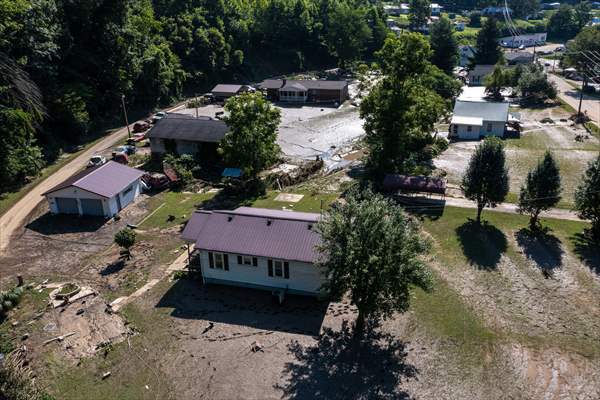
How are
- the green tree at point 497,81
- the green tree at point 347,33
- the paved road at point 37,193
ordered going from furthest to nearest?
the green tree at point 347,33 < the green tree at point 497,81 < the paved road at point 37,193

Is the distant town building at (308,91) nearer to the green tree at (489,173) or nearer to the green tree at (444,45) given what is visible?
the green tree at (444,45)

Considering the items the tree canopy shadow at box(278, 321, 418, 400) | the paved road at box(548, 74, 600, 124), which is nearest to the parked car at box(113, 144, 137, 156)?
the tree canopy shadow at box(278, 321, 418, 400)

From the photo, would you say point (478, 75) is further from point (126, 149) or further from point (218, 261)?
point (218, 261)

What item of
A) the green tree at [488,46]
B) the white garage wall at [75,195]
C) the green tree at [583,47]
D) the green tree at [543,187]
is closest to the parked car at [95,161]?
the white garage wall at [75,195]

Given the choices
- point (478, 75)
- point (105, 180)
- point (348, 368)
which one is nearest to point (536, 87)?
point (478, 75)

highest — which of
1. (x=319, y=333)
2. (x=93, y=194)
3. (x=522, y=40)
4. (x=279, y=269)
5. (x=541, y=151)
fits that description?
(x=522, y=40)

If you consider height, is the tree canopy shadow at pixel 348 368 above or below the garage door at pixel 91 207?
below

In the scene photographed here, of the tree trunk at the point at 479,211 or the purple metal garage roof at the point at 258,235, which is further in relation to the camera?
the tree trunk at the point at 479,211
